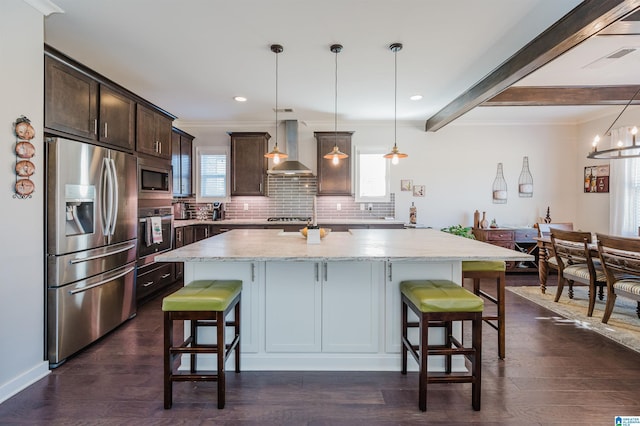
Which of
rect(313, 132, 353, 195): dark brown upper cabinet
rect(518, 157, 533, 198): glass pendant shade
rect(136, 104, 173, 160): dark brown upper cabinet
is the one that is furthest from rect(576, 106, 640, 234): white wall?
rect(136, 104, 173, 160): dark brown upper cabinet

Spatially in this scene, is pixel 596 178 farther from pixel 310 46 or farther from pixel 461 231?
pixel 310 46

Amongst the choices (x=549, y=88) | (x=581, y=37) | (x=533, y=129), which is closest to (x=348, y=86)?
(x=581, y=37)

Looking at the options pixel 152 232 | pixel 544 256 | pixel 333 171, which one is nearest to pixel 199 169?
pixel 152 232

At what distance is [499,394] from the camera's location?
6.54 ft

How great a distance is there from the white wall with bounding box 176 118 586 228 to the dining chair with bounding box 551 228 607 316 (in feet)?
6.07

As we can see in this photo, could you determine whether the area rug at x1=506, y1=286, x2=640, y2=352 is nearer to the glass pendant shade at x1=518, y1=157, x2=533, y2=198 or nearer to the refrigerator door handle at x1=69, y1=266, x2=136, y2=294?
the glass pendant shade at x1=518, y1=157, x2=533, y2=198

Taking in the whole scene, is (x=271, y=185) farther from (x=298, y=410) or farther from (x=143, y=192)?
(x=298, y=410)

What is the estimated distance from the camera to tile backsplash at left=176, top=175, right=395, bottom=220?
5.61m

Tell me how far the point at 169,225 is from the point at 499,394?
3.89 meters

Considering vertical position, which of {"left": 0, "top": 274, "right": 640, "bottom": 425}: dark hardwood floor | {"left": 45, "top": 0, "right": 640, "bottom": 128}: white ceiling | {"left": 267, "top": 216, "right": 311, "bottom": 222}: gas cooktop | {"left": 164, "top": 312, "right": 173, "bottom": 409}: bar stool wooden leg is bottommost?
{"left": 0, "top": 274, "right": 640, "bottom": 425}: dark hardwood floor

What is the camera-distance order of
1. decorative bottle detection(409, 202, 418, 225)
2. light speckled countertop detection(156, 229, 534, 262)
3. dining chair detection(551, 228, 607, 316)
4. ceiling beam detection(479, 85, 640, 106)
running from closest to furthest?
1. light speckled countertop detection(156, 229, 534, 262)
2. dining chair detection(551, 228, 607, 316)
3. ceiling beam detection(479, 85, 640, 106)
4. decorative bottle detection(409, 202, 418, 225)

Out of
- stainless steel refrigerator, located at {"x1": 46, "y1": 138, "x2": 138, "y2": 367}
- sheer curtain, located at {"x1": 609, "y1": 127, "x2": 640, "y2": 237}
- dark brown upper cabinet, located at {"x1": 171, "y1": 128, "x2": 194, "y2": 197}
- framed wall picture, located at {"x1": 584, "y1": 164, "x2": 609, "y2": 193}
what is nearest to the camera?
stainless steel refrigerator, located at {"x1": 46, "y1": 138, "x2": 138, "y2": 367}

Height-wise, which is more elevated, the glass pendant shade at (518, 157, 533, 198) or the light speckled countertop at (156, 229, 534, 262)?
the glass pendant shade at (518, 157, 533, 198)

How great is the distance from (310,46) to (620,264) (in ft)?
11.8
